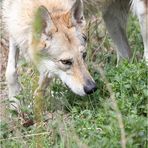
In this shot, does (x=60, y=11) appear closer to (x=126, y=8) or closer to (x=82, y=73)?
(x=82, y=73)

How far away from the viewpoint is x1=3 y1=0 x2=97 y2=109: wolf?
5.77 metres

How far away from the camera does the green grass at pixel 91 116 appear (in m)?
4.38

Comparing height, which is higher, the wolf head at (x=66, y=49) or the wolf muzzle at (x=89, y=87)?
the wolf head at (x=66, y=49)

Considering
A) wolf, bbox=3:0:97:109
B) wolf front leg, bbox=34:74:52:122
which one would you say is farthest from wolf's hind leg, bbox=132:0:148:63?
wolf front leg, bbox=34:74:52:122

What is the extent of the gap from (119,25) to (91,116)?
2399 millimetres

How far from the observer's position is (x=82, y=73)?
5750 mm

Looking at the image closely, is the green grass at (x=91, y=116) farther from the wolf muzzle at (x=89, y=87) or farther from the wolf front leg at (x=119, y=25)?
the wolf front leg at (x=119, y=25)

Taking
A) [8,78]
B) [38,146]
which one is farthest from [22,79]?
[38,146]

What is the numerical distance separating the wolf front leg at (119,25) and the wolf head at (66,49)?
1277 millimetres

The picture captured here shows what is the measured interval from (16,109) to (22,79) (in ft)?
3.74

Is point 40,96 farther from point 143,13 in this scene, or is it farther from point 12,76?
point 143,13

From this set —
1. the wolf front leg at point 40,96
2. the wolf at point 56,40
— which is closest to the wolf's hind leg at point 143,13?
the wolf at point 56,40

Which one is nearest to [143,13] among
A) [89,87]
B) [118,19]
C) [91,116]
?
[118,19]

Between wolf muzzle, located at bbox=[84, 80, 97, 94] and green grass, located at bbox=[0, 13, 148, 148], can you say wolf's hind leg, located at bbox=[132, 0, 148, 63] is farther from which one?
wolf muzzle, located at bbox=[84, 80, 97, 94]
